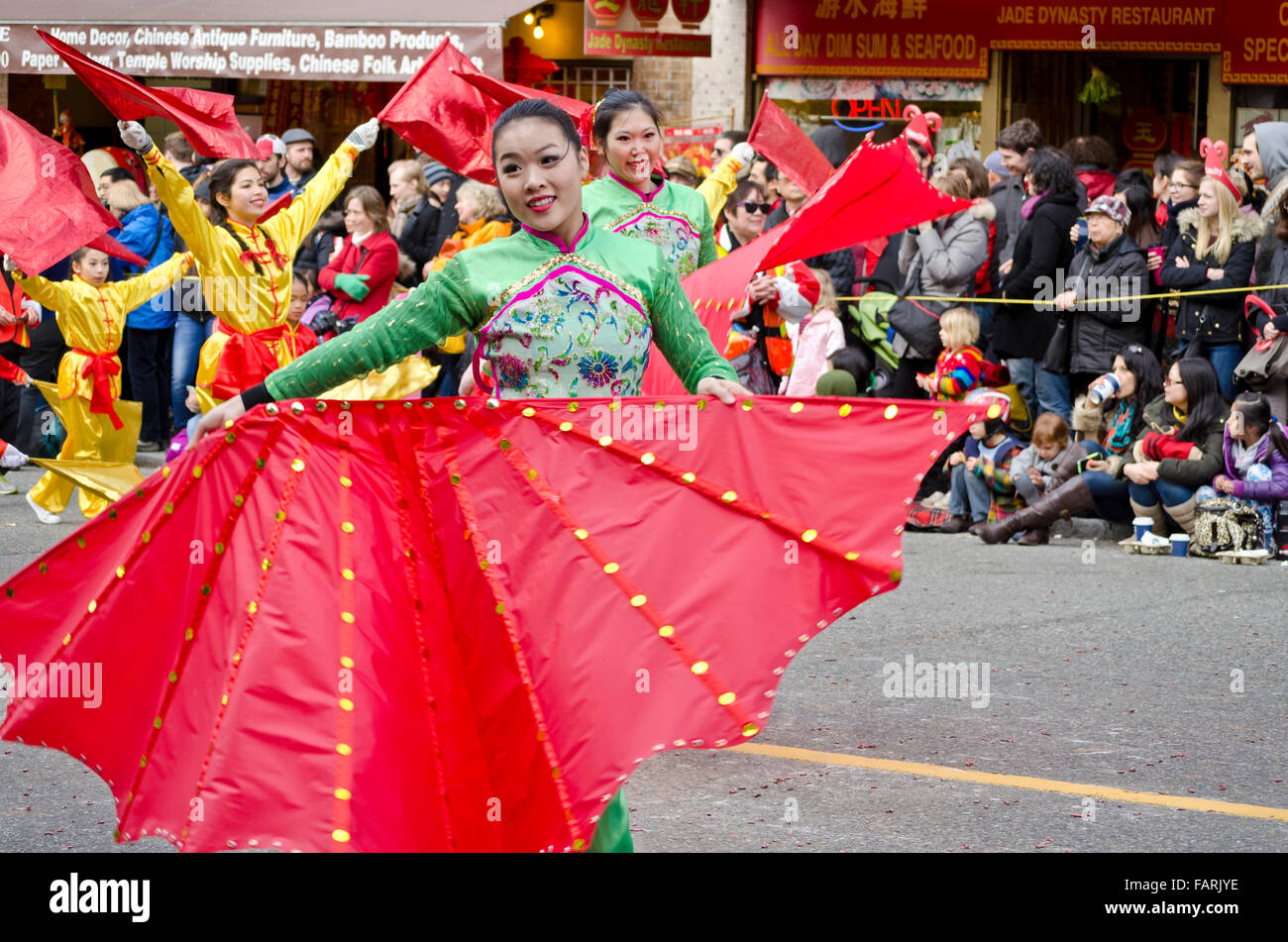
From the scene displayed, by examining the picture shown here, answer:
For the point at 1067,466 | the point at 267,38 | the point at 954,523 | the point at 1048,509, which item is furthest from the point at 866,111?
the point at 1048,509

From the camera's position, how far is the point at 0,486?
12.3 meters

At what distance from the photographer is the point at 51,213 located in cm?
674

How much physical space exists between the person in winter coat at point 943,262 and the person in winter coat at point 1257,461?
2145mm

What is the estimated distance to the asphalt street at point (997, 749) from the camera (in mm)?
5070

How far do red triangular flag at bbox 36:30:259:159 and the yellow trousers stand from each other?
3.93 meters

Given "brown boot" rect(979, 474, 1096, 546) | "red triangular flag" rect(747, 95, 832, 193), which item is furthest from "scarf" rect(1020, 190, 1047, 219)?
"red triangular flag" rect(747, 95, 832, 193)

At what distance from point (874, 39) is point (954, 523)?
22.6 ft

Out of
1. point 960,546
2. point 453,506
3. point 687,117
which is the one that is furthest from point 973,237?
point 453,506

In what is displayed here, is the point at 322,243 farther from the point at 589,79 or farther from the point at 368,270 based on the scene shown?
the point at 589,79

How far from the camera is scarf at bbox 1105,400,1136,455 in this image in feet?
33.9

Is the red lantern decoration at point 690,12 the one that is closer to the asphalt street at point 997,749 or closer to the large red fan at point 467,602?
the asphalt street at point 997,749

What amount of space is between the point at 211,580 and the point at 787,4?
13684 millimetres

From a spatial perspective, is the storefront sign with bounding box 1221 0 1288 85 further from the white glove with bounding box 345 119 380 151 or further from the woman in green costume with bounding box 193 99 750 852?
the woman in green costume with bounding box 193 99 750 852

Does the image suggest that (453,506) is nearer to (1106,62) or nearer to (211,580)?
(211,580)
